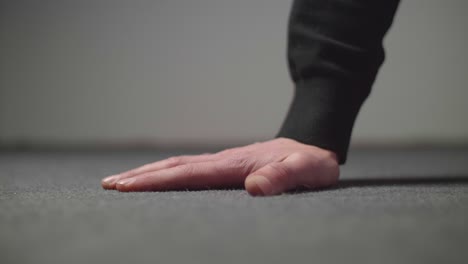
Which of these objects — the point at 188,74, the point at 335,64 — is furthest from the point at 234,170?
the point at 188,74

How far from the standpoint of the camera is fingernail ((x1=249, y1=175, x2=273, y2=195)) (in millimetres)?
593

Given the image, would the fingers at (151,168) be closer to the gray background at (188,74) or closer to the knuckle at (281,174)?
the knuckle at (281,174)

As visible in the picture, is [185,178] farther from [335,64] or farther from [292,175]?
[335,64]

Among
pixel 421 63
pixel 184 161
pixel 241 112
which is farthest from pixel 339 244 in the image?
pixel 421 63

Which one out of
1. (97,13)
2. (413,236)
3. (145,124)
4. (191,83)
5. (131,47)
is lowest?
(145,124)

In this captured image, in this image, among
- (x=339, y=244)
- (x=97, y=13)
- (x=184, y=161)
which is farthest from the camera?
(x=97, y=13)

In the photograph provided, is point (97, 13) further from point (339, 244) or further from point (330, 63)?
point (339, 244)

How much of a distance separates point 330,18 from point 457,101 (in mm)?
2043

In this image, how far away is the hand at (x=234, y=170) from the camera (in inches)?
25.8

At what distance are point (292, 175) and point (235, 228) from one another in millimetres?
236

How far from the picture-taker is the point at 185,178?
2.20ft

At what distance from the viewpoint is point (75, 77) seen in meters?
2.58

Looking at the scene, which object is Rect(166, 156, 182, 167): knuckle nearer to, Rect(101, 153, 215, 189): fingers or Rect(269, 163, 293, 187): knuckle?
Rect(101, 153, 215, 189): fingers

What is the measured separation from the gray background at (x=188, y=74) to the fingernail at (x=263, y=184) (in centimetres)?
192
